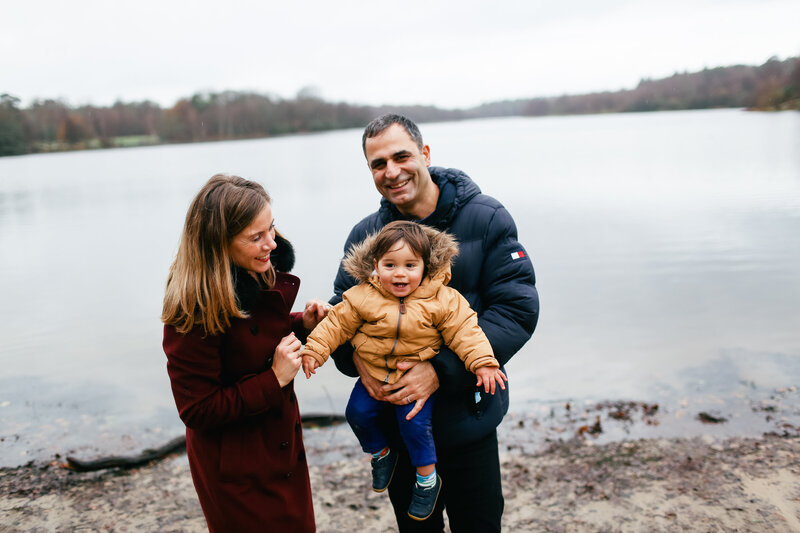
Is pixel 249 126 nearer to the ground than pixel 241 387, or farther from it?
farther from it

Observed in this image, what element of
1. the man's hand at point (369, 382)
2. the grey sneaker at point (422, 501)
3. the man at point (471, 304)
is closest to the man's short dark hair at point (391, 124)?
the man at point (471, 304)

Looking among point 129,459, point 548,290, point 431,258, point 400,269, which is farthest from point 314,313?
point 548,290

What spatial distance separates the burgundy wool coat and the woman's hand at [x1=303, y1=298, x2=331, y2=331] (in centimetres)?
19

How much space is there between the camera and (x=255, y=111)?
88625mm

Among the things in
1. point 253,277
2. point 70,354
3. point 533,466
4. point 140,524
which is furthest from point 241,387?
point 70,354

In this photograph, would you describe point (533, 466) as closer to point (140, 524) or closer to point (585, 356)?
point (140, 524)

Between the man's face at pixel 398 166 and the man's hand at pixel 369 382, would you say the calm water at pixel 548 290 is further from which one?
the man's face at pixel 398 166

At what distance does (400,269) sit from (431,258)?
14 centimetres

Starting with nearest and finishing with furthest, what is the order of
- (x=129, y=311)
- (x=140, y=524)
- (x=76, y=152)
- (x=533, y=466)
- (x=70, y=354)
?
(x=140, y=524) → (x=533, y=466) → (x=70, y=354) → (x=129, y=311) → (x=76, y=152)

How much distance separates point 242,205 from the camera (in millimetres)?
2266

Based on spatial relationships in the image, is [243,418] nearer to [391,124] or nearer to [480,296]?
[480,296]

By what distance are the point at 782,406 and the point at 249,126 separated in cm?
8825

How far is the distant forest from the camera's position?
6888cm

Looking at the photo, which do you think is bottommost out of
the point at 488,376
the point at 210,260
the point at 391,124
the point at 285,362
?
the point at 488,376
